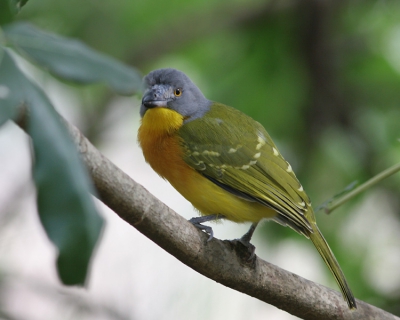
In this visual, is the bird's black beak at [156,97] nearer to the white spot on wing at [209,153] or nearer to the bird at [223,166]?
the bird at [223,166]

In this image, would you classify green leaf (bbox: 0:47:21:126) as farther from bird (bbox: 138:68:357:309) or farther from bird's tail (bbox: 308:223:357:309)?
bird's tail (bbox: 308:223:357:309)

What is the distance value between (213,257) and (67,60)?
1859 millimetres

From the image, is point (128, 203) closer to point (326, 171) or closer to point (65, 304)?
point (65, 304)

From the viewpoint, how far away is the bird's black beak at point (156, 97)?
4.10 metres

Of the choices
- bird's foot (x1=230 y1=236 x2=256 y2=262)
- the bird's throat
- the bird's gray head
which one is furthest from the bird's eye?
bird's foot (x1=230 y1=236 x2=256 y2=262)

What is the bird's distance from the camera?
12.0ft

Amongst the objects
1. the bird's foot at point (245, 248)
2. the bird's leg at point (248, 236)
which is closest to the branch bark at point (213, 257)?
the bird's foot at point (245, 248)

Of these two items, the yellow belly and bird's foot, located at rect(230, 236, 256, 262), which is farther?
the yellow belly

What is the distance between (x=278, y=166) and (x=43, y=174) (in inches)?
109

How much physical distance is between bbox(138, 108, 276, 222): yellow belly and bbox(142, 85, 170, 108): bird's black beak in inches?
1.9

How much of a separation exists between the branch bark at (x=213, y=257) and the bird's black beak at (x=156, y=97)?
3.88 feet

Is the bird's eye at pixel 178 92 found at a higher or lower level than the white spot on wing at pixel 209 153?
higher

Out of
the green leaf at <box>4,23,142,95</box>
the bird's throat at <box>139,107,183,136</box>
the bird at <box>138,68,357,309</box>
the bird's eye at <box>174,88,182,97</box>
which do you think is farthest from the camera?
the bird's eye at <box>174,88,182,97</box>

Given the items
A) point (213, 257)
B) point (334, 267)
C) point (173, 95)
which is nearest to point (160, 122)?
point (173, 95)
